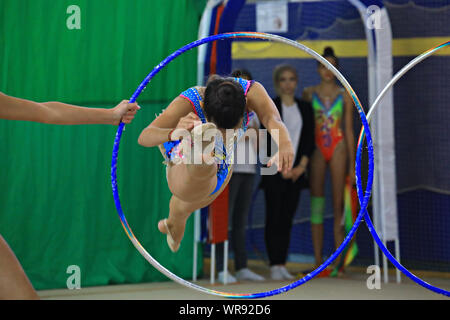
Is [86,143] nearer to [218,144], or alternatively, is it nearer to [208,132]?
[218,144]

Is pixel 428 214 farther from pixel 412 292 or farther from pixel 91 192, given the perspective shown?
pixel 91 192

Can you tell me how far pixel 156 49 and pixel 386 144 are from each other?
2.01m

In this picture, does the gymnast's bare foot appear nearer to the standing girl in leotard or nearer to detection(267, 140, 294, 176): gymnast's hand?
detection(267, 140, 294, 176): gymnast's hand

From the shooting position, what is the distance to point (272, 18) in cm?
570

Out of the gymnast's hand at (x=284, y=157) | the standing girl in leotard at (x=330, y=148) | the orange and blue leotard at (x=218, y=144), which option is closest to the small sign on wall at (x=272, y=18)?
the standing girl in leotard at (x=330, y=148)

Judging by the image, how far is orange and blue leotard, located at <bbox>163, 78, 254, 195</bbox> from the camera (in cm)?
337

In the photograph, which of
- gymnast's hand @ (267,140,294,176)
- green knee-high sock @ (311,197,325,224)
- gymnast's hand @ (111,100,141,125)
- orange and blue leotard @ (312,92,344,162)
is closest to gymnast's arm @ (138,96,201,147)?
gymnast's hand @ (111,100,141,125)

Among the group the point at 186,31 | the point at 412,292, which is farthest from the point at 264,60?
the point at 412,292

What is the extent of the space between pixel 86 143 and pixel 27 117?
239cm

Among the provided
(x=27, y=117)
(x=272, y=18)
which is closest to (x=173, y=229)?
(x=27, y=117)

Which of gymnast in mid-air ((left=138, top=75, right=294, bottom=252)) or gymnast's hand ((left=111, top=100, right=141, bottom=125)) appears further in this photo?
gymnast in mid-air ((left=138, top=75, right=294, bottom=252))

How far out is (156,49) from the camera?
505cm

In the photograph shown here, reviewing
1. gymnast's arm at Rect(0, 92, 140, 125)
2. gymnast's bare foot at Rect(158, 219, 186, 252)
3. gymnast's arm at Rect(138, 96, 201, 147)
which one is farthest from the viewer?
gymnast's bare foot at Rect(158, 219, 186, 252)

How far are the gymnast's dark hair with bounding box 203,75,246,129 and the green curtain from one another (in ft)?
5.84
